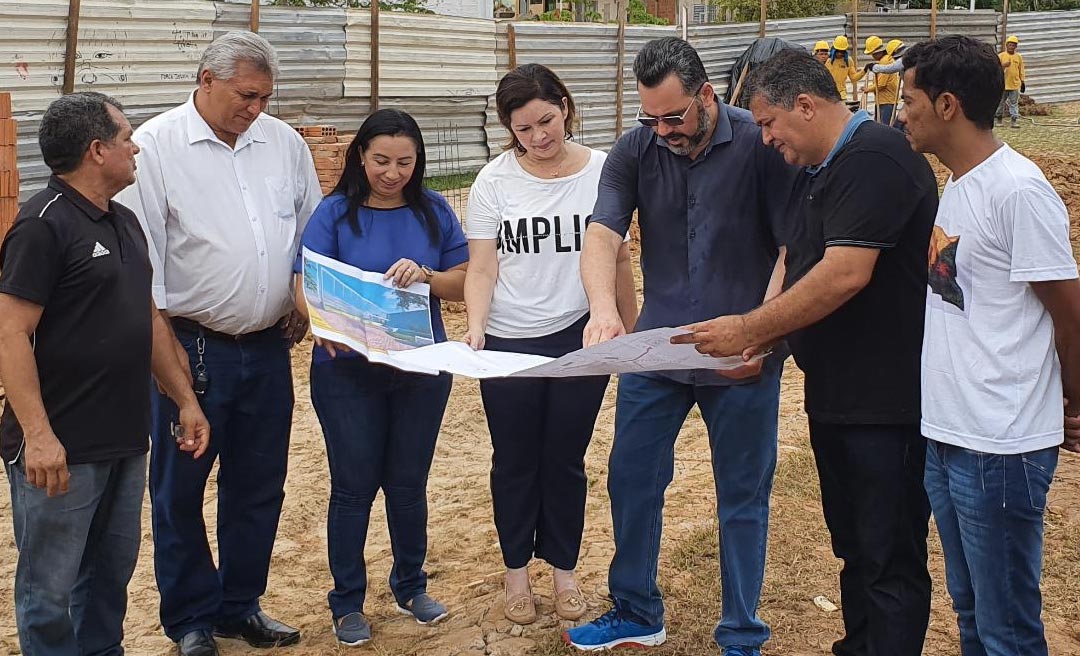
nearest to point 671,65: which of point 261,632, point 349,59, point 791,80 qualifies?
point 791,80

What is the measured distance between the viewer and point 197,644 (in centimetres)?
421

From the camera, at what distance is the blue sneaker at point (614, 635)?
4.11 m

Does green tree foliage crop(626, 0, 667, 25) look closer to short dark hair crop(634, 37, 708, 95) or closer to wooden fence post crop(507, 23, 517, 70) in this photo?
wooden fence post crop(507, 23, 517, 70)

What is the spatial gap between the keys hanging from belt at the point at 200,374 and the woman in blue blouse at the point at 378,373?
1.28 ft

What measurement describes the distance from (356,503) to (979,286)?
2.39 m

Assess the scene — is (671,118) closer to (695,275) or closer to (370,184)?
(695,275)

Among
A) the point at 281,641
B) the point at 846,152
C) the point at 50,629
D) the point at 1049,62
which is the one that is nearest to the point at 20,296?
the point at 50,629

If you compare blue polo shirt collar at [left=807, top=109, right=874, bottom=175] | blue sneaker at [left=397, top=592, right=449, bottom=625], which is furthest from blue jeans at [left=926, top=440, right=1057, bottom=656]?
blue sneaker at [left=397, top=592, right=449, bottom=625]

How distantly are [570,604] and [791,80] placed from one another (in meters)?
2.24

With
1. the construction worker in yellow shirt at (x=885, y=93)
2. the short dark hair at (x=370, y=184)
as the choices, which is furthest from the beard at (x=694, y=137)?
the construction worker in yellow shirt at (x=885, y=93)

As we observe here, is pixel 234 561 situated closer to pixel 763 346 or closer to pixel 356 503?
pixel 356 503

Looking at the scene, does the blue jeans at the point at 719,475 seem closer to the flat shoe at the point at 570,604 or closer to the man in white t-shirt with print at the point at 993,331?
the flat shoe at the point at 570,604

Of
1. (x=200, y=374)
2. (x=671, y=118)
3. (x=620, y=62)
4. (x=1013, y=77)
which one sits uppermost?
(x=1013, y=77)

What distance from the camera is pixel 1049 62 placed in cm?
2509
